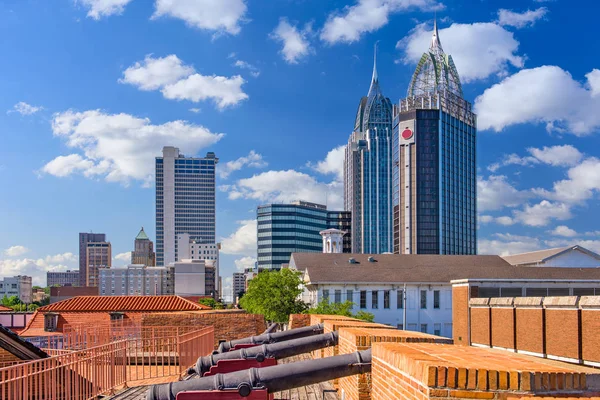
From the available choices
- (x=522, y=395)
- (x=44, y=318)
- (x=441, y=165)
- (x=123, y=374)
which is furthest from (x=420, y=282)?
(x=441, y=165)

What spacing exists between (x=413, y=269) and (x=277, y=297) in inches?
724

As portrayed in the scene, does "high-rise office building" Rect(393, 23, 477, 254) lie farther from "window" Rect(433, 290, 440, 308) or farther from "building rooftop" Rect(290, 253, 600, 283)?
"window" Rect(433, 290, 440, 308)

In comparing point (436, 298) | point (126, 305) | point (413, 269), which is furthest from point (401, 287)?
point (126, 305)

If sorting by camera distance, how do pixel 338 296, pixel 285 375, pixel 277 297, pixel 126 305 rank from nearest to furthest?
pixel 285 375 → pixel 126 305 → pixel 277 297 → pixel 338 296

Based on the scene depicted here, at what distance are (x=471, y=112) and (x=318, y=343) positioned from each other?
189283 millimetres

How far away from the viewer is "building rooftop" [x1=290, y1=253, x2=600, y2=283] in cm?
7394

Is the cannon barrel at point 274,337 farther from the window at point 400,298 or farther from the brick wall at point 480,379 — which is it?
the window at point 400,298

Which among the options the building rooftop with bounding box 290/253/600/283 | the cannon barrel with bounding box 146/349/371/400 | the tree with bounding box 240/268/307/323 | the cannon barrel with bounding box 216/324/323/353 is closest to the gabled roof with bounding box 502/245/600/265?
the building rooftop with bounding box 290/253/600/283

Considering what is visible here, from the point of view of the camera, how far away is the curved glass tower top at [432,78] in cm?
18062

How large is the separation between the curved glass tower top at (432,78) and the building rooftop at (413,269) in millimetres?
99021

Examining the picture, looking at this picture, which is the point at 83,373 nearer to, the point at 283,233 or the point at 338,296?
the point at 338,296

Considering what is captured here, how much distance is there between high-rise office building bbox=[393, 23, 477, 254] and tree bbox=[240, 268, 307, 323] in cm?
10332

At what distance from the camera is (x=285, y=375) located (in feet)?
23.5

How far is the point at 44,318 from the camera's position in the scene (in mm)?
38219
